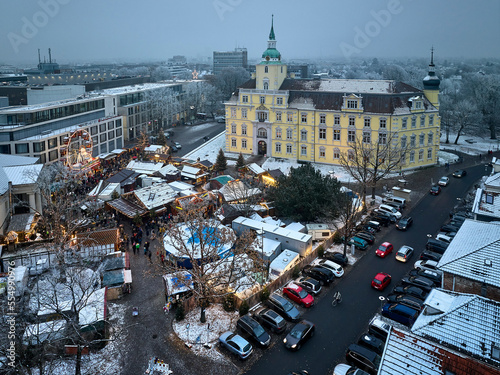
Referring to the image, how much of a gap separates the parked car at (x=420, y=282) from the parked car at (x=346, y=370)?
26.3ft

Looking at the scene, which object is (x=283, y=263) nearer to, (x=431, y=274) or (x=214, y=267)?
(x=214, y=267)

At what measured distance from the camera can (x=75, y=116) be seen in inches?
2031

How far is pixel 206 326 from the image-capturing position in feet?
65.1

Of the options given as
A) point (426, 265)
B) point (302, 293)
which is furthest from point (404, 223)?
point (302, 293)

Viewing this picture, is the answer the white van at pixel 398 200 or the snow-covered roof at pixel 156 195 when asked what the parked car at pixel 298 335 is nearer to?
the snow-covered roof at pixel 156 195

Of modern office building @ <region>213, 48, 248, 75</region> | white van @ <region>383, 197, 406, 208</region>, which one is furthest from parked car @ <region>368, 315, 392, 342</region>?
modern office building @ <region>213, 48, 248, 75</region>

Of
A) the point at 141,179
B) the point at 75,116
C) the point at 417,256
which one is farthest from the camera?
the point at 75,116

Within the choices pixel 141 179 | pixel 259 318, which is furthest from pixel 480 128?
pixel 259 318

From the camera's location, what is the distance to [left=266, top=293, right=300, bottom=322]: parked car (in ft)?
66.0

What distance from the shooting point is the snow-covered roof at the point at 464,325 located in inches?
536

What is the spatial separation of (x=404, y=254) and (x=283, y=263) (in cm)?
801

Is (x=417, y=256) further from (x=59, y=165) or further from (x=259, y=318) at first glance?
(x=59, y=165)

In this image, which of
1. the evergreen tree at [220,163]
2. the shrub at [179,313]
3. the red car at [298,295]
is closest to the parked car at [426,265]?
the red car at [298,295]

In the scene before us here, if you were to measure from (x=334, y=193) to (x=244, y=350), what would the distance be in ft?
54.1
